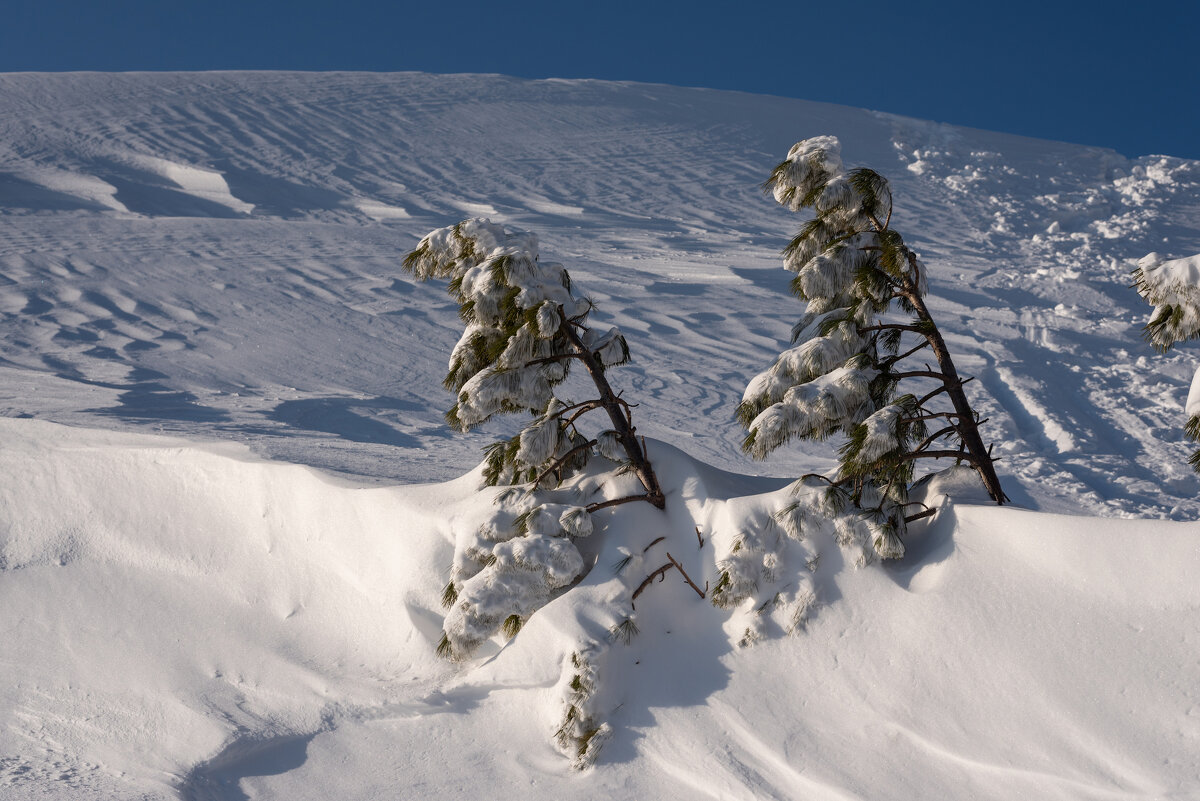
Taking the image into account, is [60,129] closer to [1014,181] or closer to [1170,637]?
[1014,181]

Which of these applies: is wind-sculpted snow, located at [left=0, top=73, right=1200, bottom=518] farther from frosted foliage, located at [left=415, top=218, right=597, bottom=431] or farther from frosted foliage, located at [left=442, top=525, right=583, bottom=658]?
frosted foliage, located at [left=442, top=525, right=583, bottom=658]

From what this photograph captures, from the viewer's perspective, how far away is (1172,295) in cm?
375

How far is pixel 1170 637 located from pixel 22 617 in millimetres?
5616

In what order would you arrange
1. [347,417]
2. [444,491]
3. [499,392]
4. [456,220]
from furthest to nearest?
[456,220] → [347,417] → [444,491] → [499,392]

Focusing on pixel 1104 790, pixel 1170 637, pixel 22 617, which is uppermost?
pixel 1170 637

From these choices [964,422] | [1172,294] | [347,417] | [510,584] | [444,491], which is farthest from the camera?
[347,417]

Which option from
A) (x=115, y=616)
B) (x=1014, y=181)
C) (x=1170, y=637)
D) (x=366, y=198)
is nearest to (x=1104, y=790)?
(x=1170, y=637)

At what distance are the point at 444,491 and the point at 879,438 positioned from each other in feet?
7.77

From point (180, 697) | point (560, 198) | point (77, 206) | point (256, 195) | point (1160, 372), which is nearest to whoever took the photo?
point (180, 697)

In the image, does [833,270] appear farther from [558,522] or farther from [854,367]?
[558,522]

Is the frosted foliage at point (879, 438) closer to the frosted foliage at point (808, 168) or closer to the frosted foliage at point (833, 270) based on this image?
the frosted foliage at point (833, 270)

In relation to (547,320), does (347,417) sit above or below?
below

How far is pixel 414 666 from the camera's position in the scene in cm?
505

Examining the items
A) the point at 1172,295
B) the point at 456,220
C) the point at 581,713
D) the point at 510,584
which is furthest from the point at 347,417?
the point at 456,220
